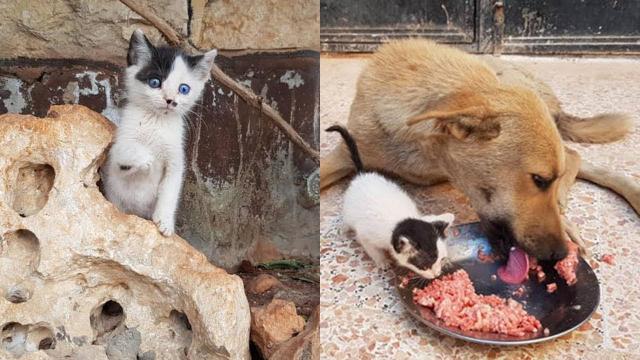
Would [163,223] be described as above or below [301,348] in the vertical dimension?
above

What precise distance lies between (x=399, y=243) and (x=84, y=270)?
54 centimetres

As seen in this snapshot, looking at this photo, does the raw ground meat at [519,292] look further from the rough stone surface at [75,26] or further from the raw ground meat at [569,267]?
the rough stone surface at [75,26]

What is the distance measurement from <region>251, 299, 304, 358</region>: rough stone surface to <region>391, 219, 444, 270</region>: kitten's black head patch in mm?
234

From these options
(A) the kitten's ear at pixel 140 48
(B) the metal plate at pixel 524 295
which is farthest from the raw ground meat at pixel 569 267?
(A) the kitten's ear at pixel 140 48

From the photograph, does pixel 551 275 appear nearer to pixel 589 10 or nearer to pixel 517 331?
pixel 517 331

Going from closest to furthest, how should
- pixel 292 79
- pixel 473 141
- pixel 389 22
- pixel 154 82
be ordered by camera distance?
pixel 154 82 → pixel 292 79 → pixel 473 141 → pixel 389 22

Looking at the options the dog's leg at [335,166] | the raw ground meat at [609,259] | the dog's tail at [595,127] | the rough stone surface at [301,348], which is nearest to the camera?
the rough stone surface at [301,348]

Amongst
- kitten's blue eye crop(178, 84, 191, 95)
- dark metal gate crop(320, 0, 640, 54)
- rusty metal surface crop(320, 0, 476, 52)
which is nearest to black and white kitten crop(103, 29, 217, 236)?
kitten's blue eye crop(178, 84, 191, 95)

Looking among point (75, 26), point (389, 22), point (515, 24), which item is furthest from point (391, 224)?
point (515, 24)

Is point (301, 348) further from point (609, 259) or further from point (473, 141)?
point (609, 259)

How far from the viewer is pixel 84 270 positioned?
94 centimetres

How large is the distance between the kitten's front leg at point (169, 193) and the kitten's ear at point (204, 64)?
124 mm

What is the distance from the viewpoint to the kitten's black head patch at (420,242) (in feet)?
3.93

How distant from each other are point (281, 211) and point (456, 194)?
479mm
